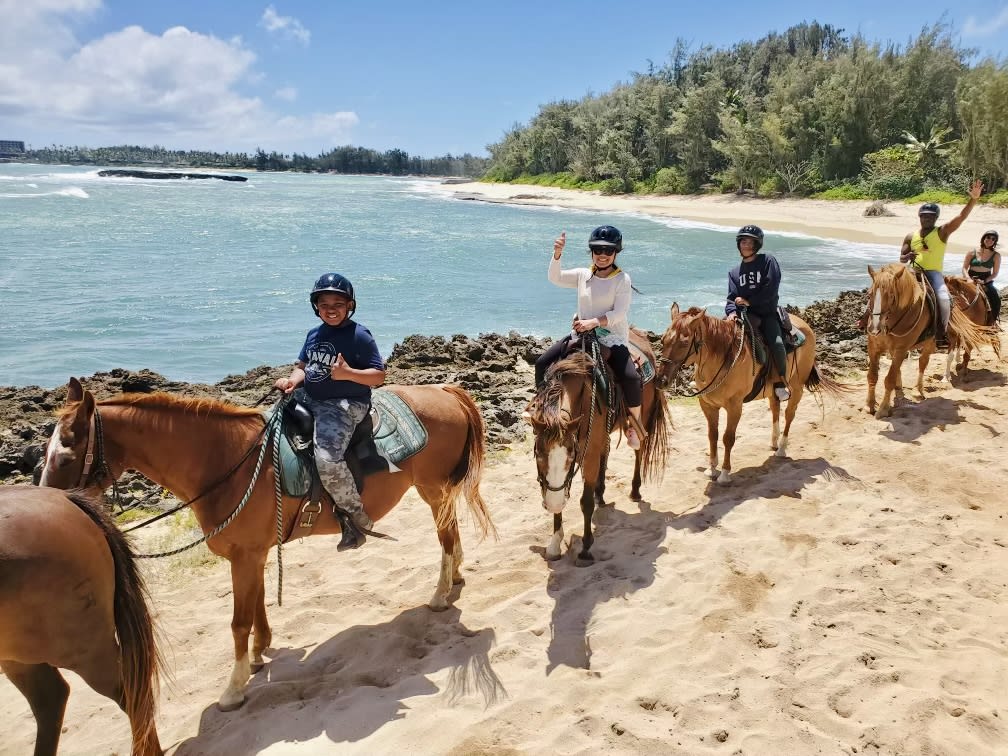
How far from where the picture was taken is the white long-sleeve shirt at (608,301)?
16.4 ft

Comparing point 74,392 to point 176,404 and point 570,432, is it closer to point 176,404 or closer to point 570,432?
point 176,404

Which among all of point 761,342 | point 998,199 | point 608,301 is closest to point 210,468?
point 608,301

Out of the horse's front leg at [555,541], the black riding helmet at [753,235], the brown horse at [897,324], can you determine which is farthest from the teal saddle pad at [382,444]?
the brown horse at [897,324]

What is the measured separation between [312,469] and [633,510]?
10.4 feet

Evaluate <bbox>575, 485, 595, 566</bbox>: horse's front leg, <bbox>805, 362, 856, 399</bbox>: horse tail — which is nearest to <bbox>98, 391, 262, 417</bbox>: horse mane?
<bbox>575, 485, 595, 566</bbox>: horse's front leg

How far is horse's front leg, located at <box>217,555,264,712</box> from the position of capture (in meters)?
3.60

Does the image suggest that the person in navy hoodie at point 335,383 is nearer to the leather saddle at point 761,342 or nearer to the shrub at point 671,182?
the leather saddle at point 761,342

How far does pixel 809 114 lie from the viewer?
143 ft

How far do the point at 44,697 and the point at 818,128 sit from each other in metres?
50.4

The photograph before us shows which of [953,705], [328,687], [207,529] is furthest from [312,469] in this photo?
[953,705]

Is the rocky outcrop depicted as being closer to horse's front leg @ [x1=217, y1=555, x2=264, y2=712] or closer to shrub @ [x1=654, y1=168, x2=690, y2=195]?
horse's front leg @ [x1=217, y1=555, x2=264, y2=712]

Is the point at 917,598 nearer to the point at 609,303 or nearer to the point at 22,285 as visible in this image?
the point at 609,303

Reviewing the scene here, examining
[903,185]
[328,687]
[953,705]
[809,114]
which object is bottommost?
[328,687]

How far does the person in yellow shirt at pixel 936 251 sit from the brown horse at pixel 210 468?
7088 mm
